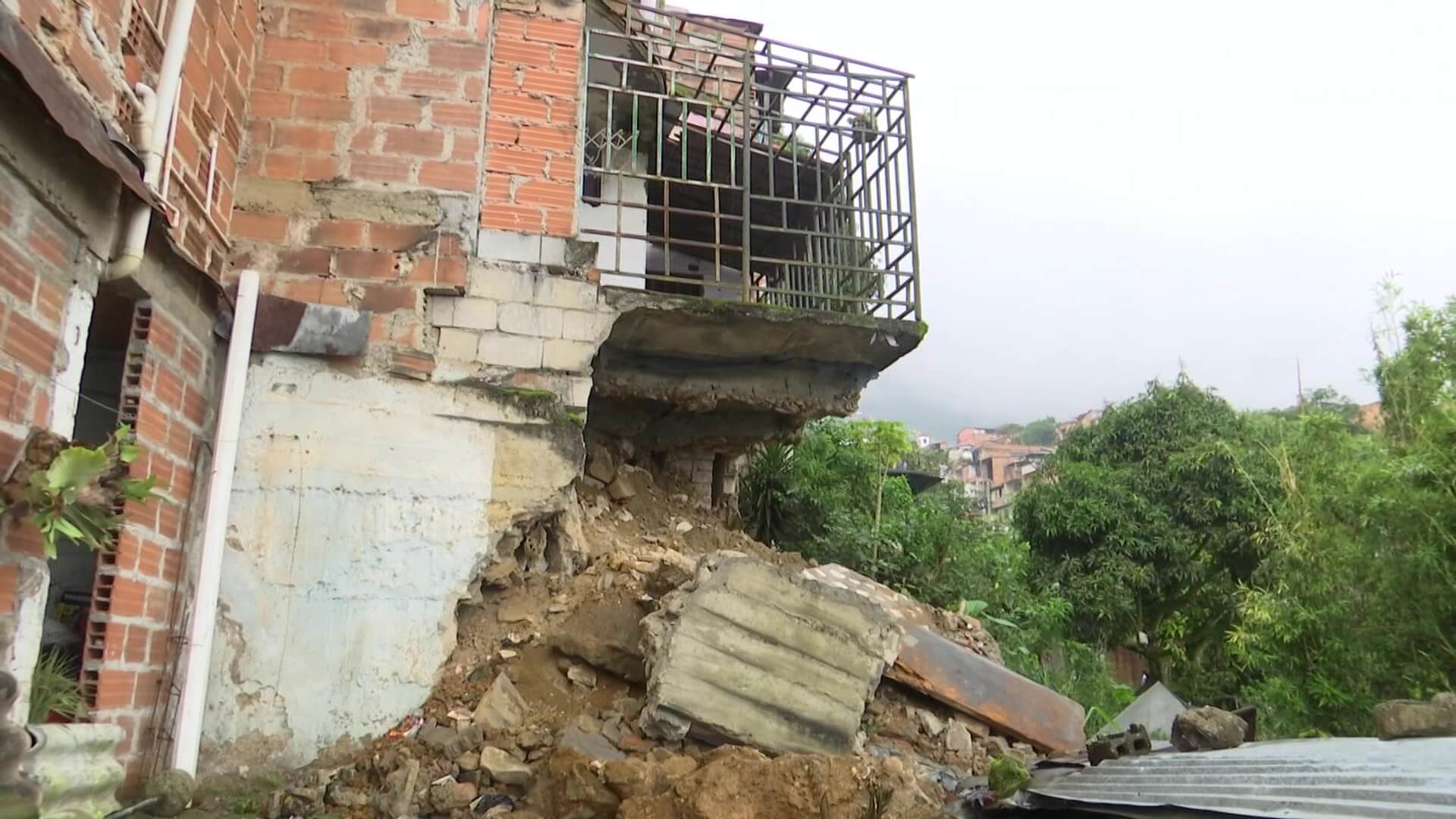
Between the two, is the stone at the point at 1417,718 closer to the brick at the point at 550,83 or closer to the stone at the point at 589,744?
the stone at the point at 589,744

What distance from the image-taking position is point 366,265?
4730mm

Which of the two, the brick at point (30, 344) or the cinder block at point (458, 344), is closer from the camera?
the brick at point (30, 344)

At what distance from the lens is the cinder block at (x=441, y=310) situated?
15.6 feet

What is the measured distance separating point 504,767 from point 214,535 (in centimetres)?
159

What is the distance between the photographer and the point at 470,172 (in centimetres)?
493

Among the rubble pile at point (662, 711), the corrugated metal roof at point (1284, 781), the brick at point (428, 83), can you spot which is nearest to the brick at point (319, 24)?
the brick at point (428, 83)

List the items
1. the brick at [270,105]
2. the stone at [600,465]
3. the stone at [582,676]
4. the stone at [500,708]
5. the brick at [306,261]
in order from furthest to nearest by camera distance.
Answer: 1. the stone at [600,465]
2. the brick at [270,105]
3. the brick at [306,261]
4. the stone at [582,676]
5. the stone at [500,708]

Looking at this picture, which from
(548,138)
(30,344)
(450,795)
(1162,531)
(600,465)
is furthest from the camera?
(1162,531)

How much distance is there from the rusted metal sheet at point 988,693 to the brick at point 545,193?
303cm

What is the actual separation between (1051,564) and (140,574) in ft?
46.6

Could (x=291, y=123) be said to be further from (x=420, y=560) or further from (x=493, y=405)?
(x=420, y=560)

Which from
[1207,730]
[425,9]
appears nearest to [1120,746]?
[1207,730]

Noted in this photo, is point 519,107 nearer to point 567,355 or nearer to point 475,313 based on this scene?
point 475,313

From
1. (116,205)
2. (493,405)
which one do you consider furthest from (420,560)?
(116,205)
